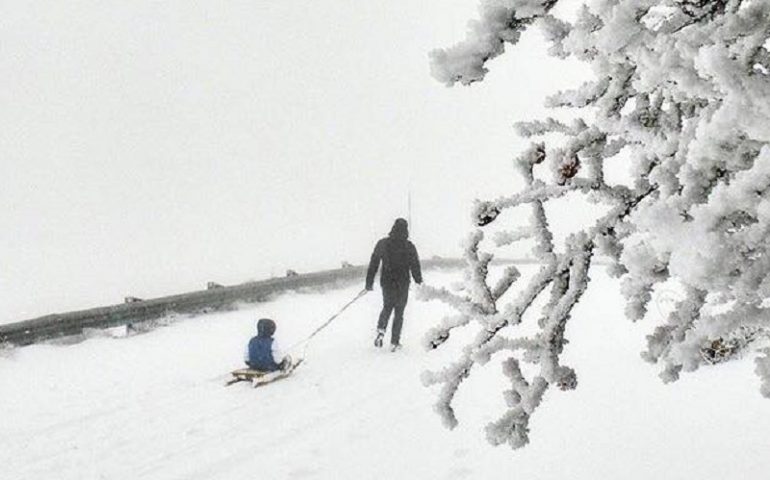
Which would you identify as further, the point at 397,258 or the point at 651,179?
the point at 397,258

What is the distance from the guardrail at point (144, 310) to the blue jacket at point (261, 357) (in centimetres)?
381

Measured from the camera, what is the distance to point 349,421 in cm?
679

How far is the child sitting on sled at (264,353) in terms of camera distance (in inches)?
339

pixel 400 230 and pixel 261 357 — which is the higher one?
pixel 400 230

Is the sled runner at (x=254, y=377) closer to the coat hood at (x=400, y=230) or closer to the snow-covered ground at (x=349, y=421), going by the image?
the snow-covered ground at (x=349, y=421)

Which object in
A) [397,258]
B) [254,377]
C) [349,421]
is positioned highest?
[397,258]

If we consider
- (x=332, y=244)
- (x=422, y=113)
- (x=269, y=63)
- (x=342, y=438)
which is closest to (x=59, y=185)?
(x=332, y=244)

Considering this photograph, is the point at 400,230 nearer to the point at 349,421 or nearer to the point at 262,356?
the point at 262,356

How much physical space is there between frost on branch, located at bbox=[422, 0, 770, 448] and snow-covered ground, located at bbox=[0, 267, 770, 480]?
9.76 ft

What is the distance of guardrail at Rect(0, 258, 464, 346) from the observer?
10.2 metres

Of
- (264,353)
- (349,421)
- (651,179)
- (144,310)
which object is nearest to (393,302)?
(264,353)

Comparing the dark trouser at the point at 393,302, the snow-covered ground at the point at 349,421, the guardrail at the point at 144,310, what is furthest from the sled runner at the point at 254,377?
the guardrail at the point at 144,310

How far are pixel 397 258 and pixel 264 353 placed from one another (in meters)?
3.51

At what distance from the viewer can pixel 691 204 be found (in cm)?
184
